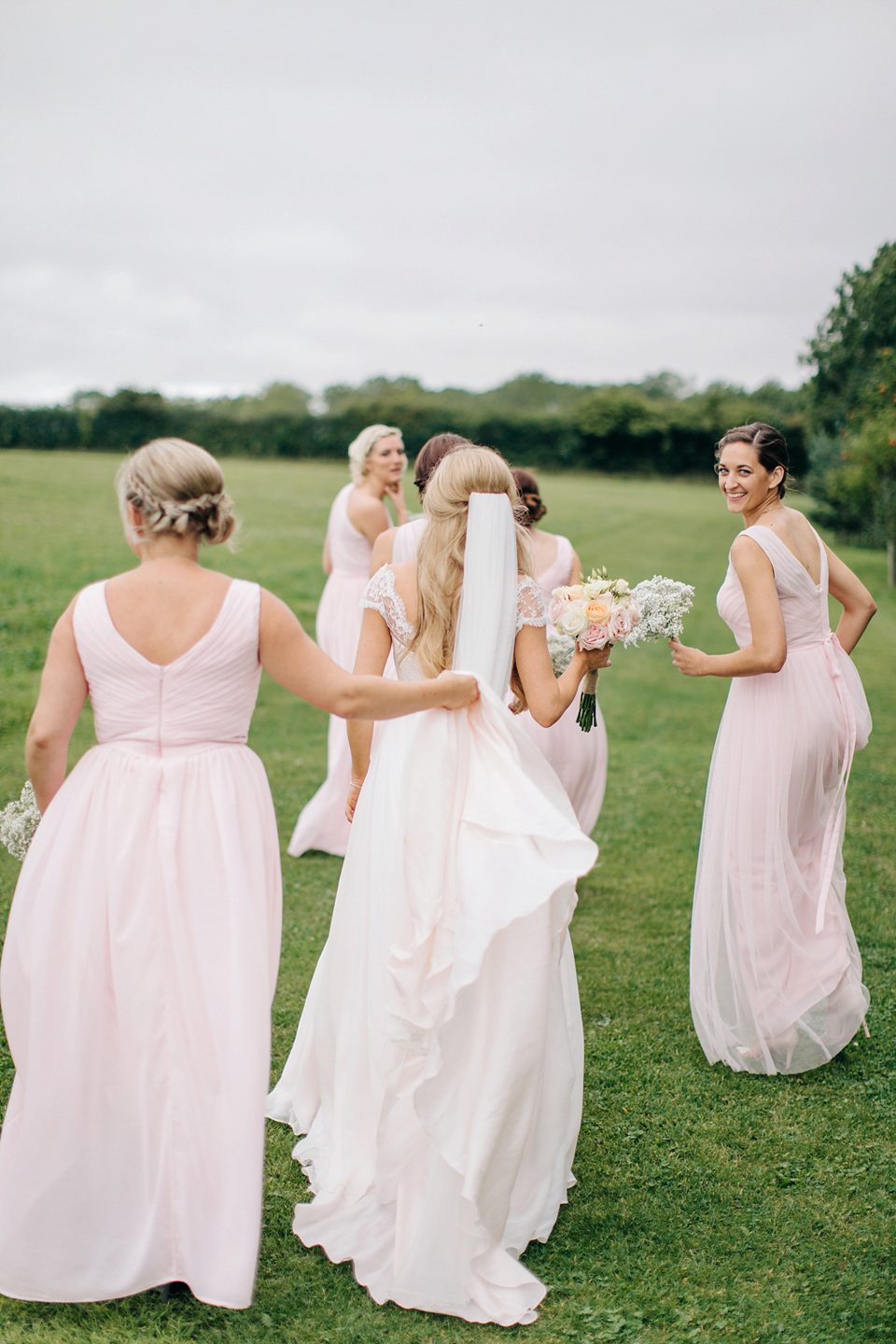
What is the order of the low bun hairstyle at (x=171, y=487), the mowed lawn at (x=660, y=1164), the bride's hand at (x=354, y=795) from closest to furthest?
the low bun hairstyle at (x=171, y=487), the mowed lawn at (x=660, y=1164), the bride's hand at (x=354, y=795)

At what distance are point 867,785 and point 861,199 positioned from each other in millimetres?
5863

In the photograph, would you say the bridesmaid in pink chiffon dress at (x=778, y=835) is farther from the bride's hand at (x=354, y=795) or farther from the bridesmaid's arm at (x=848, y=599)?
the bride's hand at (x=354, y=795)

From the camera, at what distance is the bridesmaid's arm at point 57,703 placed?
282cm

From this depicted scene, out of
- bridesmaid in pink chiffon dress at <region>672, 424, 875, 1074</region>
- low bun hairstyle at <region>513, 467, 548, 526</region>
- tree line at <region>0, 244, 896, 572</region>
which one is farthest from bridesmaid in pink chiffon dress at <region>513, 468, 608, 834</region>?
tree line at <region>0, 244, 896, 572</region>

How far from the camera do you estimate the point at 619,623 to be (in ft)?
13.4

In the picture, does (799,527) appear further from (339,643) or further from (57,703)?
(339,643)

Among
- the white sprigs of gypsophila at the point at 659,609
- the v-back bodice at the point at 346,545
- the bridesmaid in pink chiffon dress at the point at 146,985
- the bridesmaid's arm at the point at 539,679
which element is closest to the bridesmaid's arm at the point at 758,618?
the white sprigs of gypsophila at the point at 659,609

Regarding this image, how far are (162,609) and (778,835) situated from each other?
3.15 metres

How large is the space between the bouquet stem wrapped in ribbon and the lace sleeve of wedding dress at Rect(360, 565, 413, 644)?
806mm

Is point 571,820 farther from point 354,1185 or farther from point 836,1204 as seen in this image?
point 836,1204

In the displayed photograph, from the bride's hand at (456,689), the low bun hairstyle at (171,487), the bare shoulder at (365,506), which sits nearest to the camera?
the low bun hairstyle at (171,487)

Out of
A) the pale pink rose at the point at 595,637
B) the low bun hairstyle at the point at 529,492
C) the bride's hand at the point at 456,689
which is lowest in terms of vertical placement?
the bride's hand at the point at 456,689

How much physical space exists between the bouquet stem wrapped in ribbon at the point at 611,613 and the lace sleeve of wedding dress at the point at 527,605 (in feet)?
1.71

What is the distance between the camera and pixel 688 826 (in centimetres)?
889
